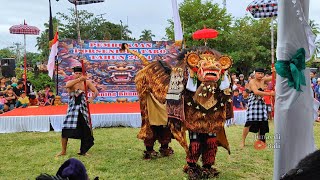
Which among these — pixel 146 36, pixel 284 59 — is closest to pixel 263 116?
pixel 284 59

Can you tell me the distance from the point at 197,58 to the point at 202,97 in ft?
1.59

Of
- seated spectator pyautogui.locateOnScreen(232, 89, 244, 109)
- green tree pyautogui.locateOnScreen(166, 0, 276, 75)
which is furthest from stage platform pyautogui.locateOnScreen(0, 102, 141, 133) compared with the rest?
green tree pyautogui.locateOnScreen(166, 0, 276, 75)

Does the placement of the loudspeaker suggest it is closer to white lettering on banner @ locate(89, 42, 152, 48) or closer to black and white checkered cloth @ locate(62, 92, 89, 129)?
white lettering on banner @ locate(89, 42, 152, 48)

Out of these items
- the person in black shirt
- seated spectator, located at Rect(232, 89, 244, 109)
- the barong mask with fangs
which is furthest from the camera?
the person in black shirt

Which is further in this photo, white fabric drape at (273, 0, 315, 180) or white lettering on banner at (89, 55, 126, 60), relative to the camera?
white lettering on banner at (89, 55, 126, 60)

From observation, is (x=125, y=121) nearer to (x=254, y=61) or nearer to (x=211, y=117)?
(x=211, y=117)

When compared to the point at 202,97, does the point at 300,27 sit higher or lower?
higher

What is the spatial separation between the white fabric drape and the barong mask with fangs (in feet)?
4.84

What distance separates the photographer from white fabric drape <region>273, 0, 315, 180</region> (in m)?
2.85

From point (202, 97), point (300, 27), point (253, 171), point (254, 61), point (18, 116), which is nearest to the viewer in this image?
point (300, 27)

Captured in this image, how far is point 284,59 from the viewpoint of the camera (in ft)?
9.50

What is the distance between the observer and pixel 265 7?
6.73 metres

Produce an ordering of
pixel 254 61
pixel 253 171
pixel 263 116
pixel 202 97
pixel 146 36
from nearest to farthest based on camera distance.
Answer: pixel 202 97, pixel 253 171, pixel 263 116, pixel 254 61, pixel 146 36

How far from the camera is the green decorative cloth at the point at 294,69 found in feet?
9.29
